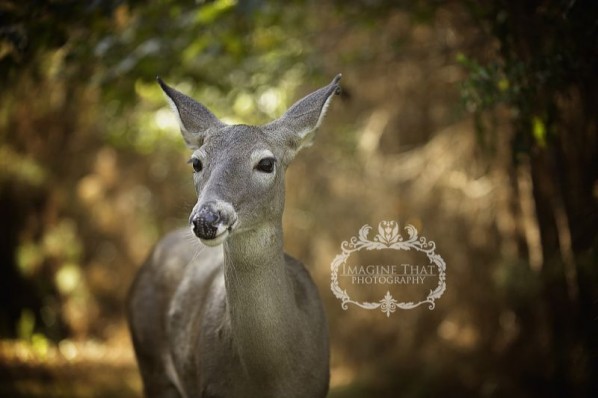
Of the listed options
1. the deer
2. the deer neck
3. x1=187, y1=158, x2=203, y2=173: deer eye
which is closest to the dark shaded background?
the deer

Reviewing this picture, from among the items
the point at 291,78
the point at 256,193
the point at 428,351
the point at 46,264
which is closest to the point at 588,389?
the point at 428,351

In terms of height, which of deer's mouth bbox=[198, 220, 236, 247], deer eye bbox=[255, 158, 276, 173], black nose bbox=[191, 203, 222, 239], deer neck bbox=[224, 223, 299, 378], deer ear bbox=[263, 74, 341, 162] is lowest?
deer neck bbox=[224, 223, 299, 378]

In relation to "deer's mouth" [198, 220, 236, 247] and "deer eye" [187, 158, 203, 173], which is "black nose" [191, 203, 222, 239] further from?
"deer eye" [187, 158, 203, 173]

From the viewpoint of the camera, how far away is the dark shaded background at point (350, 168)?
19.8 feet

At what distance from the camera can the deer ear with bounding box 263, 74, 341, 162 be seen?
4.65m

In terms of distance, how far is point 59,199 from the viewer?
12359 mm

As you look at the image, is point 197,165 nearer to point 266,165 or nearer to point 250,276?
point 266,165

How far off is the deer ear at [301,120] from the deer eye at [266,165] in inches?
13.4

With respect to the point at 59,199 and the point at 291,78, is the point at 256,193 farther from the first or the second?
the point at 59,199

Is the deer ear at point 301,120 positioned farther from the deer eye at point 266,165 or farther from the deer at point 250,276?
the deer eye at point 266,165

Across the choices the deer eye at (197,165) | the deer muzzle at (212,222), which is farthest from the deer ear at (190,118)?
the deer muzzle at (212,222)

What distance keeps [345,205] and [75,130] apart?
5502 mm

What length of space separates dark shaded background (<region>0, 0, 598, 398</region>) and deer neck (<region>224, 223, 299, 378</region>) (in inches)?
77.1

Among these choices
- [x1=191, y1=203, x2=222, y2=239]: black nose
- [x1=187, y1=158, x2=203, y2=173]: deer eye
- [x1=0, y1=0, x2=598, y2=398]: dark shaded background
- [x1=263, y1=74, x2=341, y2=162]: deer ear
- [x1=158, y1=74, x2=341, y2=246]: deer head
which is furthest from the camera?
[x1=0, y1=0, x2=598, y2=398]: dark shaded background
